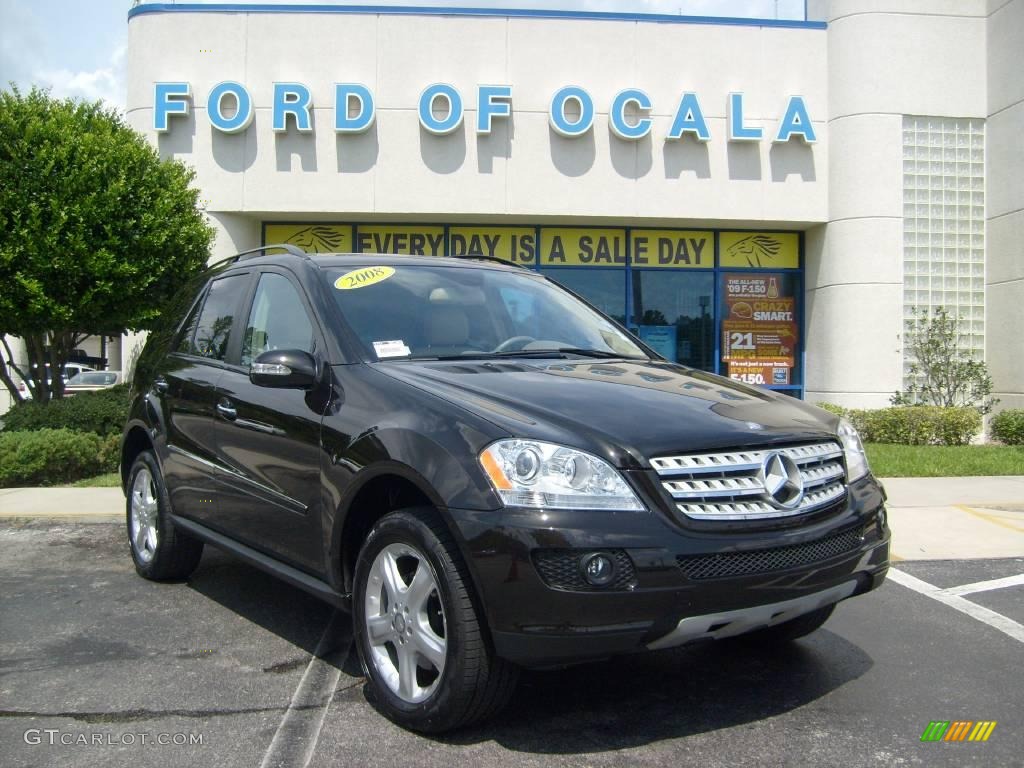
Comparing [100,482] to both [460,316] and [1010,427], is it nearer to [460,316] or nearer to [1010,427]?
[460,316]

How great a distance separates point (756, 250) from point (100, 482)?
37.9ft

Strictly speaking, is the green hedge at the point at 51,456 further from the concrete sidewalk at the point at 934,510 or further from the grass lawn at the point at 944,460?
the grass lawn at the point at 944,460

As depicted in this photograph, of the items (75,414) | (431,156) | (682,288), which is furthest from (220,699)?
(682,288)

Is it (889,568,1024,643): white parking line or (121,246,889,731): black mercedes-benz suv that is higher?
(121,246,889,731): black mercedes-benz suv

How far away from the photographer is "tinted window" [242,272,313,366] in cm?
405

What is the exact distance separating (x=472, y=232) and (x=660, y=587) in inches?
524

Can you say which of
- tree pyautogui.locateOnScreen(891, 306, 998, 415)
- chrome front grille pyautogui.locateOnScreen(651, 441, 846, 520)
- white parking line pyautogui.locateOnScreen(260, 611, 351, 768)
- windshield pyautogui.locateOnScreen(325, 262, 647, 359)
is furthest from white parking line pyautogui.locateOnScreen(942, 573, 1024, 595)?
tree pyautogui.locateOnScreen(891, 306, 998, 415)

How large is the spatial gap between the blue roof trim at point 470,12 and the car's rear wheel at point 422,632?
13095 millimetres

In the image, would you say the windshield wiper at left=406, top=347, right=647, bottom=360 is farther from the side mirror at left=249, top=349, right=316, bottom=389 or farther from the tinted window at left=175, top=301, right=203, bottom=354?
the tinted window at left=175, top=301, right=203, bottom=354

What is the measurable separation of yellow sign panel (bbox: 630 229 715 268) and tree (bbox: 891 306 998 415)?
12.0ft

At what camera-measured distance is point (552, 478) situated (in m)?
2.81

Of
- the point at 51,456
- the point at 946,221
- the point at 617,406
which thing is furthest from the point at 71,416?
the point at 946,221

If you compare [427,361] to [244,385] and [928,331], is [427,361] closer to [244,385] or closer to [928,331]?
[244,385]

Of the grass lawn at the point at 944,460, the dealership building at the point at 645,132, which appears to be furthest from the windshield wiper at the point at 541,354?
the dealership building at the point at 645,132
